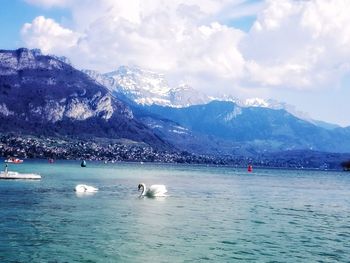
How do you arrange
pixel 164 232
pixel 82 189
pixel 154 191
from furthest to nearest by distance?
pixel 82 189 < pixel 154 191 < pixel 164 232

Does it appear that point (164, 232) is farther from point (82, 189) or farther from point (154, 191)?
point (82, 189)

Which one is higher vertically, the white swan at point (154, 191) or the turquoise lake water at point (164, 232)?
the white swan at point (154, 191)

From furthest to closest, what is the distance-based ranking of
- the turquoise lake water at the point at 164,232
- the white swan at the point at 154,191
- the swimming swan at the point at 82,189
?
1. the swimming swan at the point at 82,189
2. the white swan at the point at 154,191
3. the turquoise lake water at the point at 164,232

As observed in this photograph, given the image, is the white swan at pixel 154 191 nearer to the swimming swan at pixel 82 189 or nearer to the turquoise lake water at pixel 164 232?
the swimming swan at pixel 82 189

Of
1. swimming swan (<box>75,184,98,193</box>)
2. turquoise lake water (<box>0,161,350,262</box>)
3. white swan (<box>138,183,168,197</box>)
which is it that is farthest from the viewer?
swimming swan (<box>75,184,98,193</box>)

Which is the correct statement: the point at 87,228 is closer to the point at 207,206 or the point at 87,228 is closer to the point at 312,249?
the point at 312,249

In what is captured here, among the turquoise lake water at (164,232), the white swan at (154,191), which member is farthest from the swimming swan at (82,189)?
the turquoise lake water at (164,232)

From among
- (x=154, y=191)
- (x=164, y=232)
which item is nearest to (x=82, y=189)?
(x=154, y=191)

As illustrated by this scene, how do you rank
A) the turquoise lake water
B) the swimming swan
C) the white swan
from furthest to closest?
1. the swimming swan
2. the white swan
3. the turquoise lake water

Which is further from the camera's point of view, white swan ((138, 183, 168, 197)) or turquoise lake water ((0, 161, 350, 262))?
white swan ((138, 183, 168, 197))

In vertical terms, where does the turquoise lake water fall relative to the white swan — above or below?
below

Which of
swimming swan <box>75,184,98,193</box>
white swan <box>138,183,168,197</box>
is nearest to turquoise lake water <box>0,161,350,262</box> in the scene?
white swan <box>138,183,168,197</box>

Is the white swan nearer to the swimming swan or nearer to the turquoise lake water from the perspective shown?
the swimming swan

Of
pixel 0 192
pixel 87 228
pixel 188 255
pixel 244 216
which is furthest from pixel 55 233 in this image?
pixel 0 192
